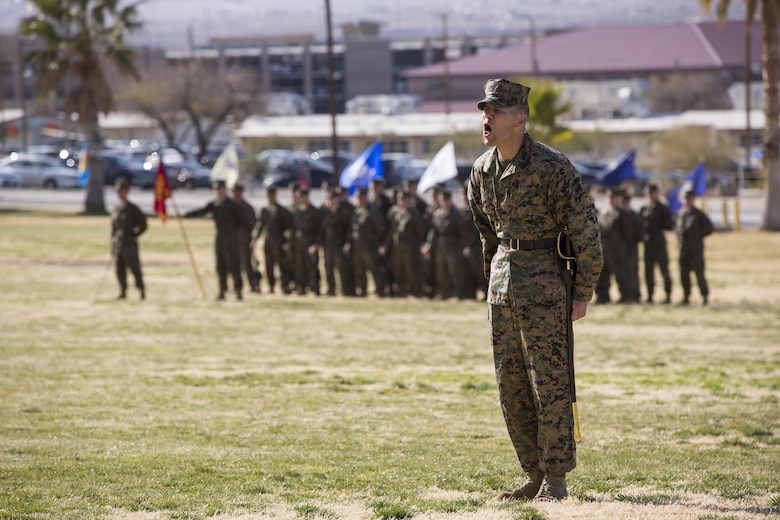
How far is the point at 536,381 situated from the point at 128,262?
1493 centimetres

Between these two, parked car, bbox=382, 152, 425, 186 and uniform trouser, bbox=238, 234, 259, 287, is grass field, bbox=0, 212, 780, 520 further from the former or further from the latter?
parked car, bbox=382, 152, 425, 186

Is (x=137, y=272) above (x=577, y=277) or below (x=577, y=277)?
below

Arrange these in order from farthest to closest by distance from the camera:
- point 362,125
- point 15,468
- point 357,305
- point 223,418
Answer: point 362,125 < point 357,305 < point 223,418 < point 15,468

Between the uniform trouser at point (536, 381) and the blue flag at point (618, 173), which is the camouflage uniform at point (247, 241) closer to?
the blue flag at point (618, 173)

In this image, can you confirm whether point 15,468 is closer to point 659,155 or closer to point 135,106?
point 659,155

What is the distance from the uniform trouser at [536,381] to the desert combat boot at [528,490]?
0.04 meters

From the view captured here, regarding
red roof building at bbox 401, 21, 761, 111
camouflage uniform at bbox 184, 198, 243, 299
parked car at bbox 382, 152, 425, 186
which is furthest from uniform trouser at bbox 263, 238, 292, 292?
red roof building at bbox 401, 21, 761, 111

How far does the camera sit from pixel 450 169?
73.2 feet

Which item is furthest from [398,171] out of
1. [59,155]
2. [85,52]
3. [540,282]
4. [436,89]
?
[540,282]

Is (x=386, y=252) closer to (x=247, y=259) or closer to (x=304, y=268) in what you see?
(x=304, y=268)

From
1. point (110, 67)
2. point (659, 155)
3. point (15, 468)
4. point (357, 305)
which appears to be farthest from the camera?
point (110, 67)

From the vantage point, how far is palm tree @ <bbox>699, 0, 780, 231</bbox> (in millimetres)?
34688

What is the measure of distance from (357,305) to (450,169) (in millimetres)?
3568

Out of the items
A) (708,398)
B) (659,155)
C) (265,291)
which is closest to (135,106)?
(659,155)
